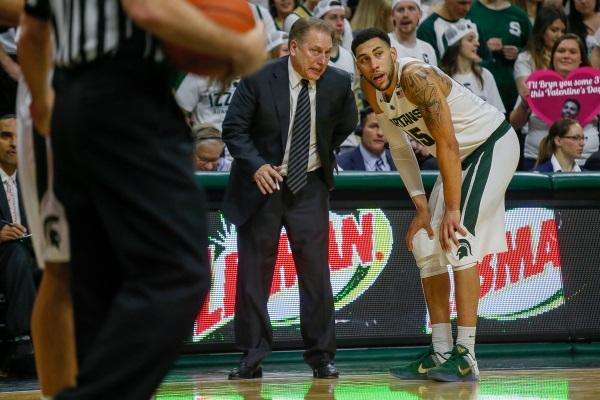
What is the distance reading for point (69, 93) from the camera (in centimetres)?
328

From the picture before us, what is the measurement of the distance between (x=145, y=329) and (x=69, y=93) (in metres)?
0.70

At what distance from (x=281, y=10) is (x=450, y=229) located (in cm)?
459

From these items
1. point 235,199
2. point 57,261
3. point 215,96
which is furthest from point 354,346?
point 57,261

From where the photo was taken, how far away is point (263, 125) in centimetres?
749

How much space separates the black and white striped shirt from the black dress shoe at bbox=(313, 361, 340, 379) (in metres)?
4.23

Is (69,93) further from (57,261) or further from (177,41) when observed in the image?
(57,261)

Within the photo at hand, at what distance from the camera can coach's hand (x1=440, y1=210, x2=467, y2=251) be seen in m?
6.83

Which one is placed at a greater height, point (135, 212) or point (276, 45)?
point (135, 212)

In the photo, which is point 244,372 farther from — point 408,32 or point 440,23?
point 440,23

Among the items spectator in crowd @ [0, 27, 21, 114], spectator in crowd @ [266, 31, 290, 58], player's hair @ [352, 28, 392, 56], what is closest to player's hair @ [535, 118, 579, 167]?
spectator in crowd @ [266, 31, 290, 58]

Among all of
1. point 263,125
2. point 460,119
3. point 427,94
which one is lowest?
point 263,125

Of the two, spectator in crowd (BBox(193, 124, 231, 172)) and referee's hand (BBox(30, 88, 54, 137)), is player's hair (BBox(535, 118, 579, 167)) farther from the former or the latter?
referee's hand (BBox(30, 88, 54, 137))

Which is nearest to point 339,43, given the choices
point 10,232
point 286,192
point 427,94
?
point 286,192

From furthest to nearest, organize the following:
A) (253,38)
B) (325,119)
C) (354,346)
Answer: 1. (354,346)
2. (325,119)
3. (253,38)
